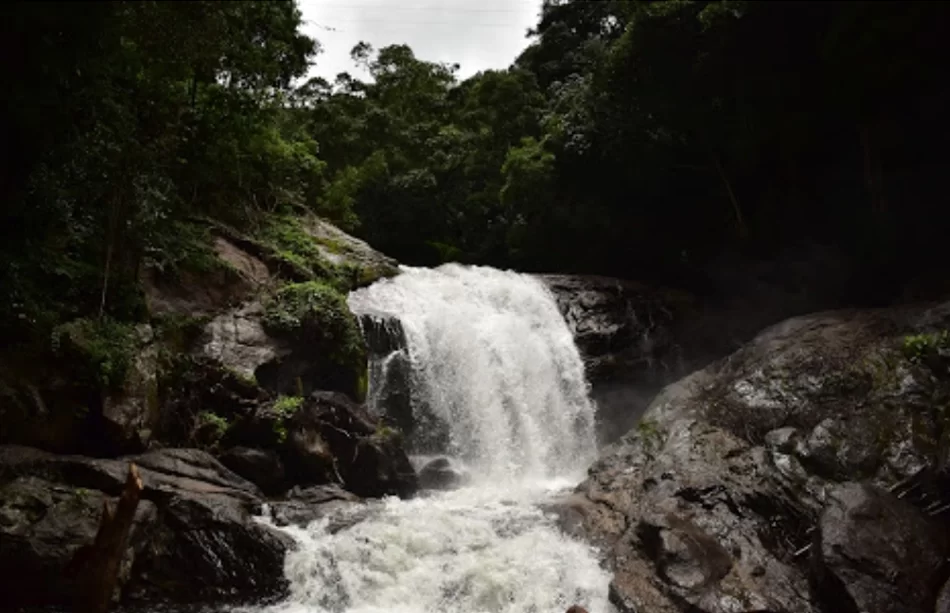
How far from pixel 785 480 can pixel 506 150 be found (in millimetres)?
19960

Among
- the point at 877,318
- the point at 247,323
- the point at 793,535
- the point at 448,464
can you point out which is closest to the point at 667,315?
the point at 877,318

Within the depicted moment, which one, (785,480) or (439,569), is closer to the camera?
(439,569)

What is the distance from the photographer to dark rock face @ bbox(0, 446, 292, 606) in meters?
7.94

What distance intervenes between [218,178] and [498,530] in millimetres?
10443

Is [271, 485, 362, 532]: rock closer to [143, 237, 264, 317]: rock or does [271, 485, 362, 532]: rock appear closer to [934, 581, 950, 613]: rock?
[143, 237, 264, 317]: rock

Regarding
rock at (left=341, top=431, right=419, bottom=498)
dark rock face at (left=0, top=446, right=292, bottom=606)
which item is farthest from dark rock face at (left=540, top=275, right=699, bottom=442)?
dark rock face at (left=0, top=446, right=292, bottom=606)

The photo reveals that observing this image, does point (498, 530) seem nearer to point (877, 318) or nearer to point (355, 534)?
point (355, 534)

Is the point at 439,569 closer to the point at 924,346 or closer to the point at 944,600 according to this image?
the point at 944,600

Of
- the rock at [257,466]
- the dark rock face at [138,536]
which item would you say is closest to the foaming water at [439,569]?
the dark rock face at [138,536]

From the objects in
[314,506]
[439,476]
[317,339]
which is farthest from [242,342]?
[439,476]

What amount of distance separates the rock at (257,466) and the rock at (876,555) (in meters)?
7.90

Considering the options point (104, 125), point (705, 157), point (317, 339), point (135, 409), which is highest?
point (705, 157)

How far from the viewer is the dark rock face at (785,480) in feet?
29.0

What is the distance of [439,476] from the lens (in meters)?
14.1
